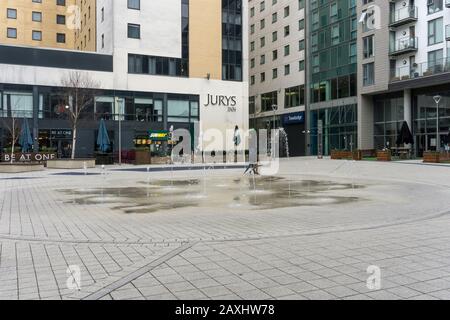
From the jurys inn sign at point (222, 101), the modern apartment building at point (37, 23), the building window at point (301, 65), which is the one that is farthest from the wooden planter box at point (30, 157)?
the modern apartment building at point (37, 23)

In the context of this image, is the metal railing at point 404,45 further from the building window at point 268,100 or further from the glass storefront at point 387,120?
the building window at point 268,100

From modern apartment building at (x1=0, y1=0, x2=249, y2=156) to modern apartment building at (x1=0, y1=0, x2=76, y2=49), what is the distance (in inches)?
734

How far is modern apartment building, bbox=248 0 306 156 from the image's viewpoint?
201ft

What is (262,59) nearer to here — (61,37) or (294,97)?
(294,97)

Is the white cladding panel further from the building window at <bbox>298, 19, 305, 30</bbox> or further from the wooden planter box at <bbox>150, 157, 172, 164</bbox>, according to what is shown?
the building window at <bbox>298, 19, 305, 30</bbox>

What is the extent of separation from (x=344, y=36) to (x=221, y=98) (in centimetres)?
1637

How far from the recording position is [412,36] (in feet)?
143

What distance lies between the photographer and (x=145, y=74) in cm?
4744

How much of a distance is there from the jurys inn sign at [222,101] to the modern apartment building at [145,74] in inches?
4.5

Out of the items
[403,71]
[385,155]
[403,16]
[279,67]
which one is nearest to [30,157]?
[385,155]

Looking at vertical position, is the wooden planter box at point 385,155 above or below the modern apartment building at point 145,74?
below

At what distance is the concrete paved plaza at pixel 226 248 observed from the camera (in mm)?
5070

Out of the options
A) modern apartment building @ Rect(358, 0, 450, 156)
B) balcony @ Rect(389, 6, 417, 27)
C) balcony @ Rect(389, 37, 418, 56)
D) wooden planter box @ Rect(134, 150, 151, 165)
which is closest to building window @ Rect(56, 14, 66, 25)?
wooden planter box @ Rect(134, 150, 151, 165)
